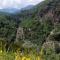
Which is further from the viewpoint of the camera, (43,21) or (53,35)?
(43,21)

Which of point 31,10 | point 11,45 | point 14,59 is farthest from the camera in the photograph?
point 31,10

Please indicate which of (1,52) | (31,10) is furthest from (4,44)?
(31,10)

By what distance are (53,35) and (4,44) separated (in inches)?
1425

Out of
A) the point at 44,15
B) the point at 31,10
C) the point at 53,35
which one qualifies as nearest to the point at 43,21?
the point at 44,15

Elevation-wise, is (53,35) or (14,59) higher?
(14,59)

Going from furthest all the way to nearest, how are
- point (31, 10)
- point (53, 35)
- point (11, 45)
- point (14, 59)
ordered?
point (31, 10), point (53, 35), point (11, 45), point (14, 59)

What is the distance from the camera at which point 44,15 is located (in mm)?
58562

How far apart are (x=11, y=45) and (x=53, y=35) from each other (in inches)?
1417

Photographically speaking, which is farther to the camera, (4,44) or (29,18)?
(29,18)

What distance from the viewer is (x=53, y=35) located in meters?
39.3

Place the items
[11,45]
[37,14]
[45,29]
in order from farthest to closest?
[37,14], [45,29], [11,45]

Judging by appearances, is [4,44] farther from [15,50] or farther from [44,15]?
[44,15]

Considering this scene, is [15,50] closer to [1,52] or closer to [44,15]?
[1,52]

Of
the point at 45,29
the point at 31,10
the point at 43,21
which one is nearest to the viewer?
Answer: the point at 45,29
